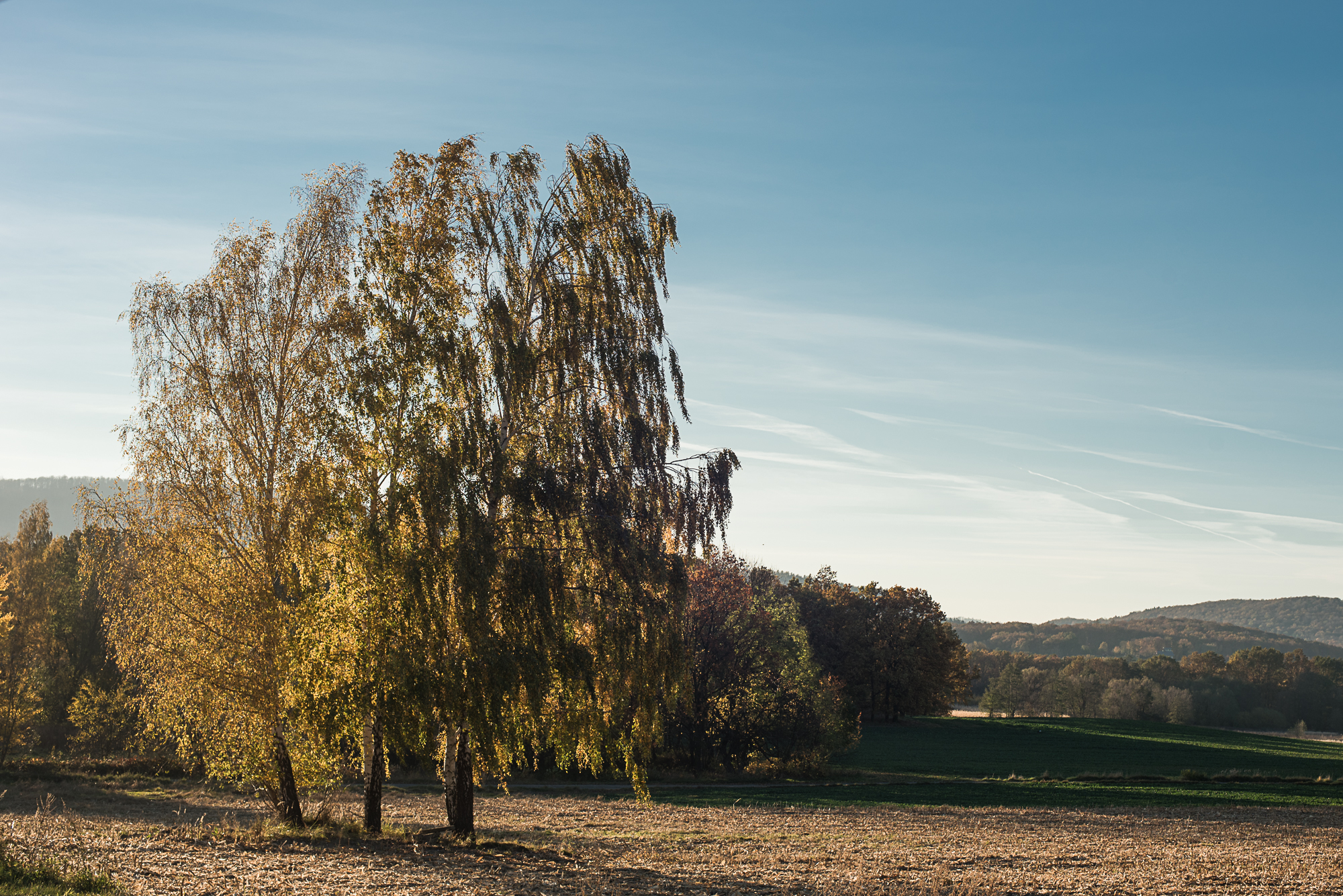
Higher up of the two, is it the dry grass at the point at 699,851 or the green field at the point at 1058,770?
the dry grass at the point at 699,851

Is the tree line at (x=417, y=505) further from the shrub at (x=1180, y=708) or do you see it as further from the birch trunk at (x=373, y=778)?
the shrub at (x=1180, y=708)

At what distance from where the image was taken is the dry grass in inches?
577

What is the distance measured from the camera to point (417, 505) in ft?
56.4

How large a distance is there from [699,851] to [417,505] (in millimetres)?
10592

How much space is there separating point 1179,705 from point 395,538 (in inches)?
4120

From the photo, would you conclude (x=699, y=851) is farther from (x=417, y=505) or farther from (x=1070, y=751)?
(x=1070, y=751)

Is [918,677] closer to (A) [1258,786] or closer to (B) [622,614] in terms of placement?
(A) [1258,786]

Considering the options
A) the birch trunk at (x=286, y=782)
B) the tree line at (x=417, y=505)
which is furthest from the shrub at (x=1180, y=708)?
the birch trunk at (x=286, y=782)

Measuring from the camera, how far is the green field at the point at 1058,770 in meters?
36.8

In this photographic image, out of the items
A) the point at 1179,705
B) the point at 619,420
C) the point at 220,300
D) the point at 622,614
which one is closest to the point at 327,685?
the point at 622,614

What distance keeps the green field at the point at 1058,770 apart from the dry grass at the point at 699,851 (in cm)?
552

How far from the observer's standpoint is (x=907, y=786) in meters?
40.8

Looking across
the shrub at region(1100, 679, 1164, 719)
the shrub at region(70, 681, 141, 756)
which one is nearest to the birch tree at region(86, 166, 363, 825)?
the shrub at region(70, 681, 141, 756)

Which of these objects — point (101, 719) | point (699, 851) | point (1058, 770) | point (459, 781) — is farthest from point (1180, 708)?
point (459, 781)
